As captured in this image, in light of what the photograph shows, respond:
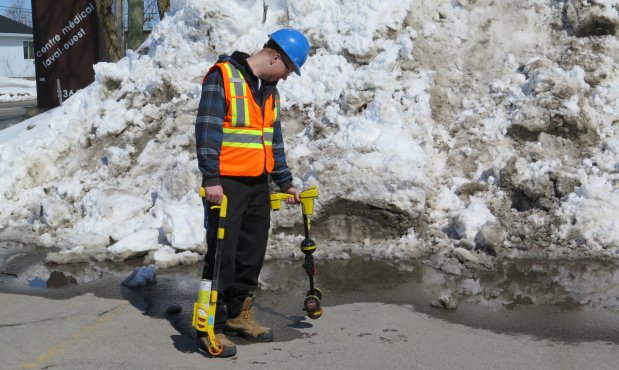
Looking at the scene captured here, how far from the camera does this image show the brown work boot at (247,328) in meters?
4.82

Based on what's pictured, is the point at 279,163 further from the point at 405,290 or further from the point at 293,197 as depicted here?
the point at 405,290

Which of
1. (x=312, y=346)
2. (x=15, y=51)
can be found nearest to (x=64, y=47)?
(x=312, y=346)

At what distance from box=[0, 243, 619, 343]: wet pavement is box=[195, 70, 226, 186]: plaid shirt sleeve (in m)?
1.25

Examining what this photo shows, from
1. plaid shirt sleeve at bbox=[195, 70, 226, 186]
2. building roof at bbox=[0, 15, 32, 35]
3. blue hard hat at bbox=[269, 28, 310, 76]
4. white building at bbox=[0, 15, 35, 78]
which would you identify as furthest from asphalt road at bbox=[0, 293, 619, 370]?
building roof at bbox=[0, 15, 32, 35]

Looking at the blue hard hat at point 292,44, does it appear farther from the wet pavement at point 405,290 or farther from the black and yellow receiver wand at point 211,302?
the wet pavement at point 405,290

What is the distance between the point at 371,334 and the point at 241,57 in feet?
6.71

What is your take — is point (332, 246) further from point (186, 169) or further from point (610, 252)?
point (610, 252)

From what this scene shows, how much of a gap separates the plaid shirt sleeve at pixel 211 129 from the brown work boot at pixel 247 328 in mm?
979

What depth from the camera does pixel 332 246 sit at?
7.12 meters

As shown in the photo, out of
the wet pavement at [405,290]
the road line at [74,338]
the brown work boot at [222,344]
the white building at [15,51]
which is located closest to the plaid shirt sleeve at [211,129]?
the brown work boot at [222,344]

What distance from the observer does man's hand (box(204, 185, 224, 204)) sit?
14.7 feet

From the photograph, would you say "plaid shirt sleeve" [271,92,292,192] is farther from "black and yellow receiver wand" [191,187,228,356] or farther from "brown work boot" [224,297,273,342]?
"brown work boot" [224,297,273,342]

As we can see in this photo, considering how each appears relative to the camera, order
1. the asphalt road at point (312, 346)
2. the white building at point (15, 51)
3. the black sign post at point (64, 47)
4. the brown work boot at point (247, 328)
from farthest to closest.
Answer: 1. the white building at point (15, 51)
2. the black sign post at point (64, 47)
3. the brown work boot at point (247, 328)
4. the asphalt road at point (312, 346)

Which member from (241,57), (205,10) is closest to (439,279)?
(241,57)
